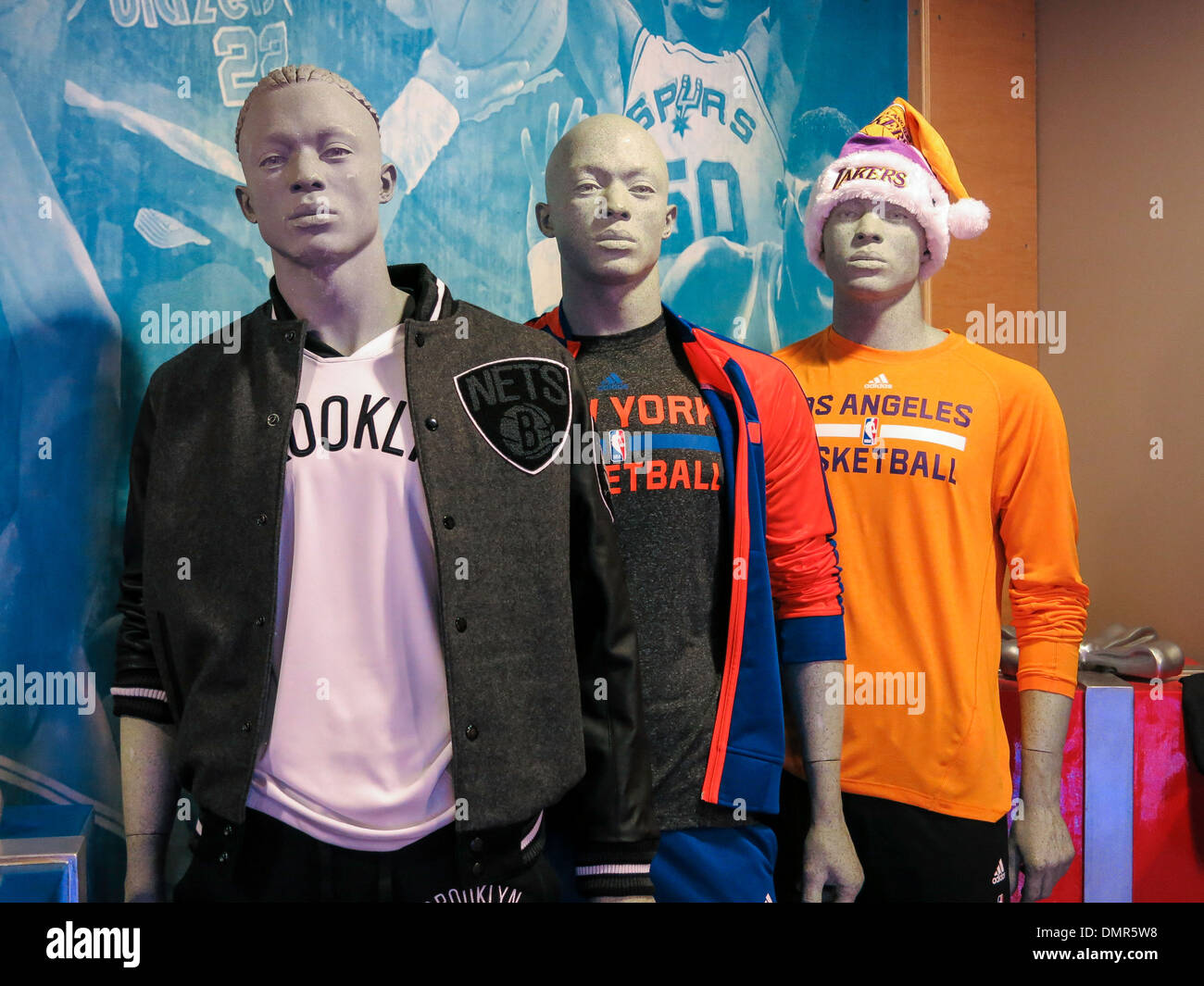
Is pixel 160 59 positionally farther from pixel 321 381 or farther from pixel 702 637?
pixel 702 637

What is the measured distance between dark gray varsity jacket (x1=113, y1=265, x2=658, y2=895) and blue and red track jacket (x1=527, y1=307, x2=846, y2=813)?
0.28 meters

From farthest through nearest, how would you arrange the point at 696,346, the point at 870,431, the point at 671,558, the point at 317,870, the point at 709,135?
the point at 709,135 → the point at 870,431 → the point at 696,346 → the point at 671,558 → the point at 317,870

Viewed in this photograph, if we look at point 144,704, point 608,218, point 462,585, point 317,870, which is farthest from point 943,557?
point 144,704

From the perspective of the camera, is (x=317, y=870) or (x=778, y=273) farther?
(x=778, y=273)

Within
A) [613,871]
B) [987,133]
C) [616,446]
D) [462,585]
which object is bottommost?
[613,871]

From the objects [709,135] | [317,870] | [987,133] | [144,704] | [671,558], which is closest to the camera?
[317,870]

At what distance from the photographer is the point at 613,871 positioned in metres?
1.46

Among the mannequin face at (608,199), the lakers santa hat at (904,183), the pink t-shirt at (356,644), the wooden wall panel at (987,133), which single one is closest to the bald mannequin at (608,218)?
the mannequin face at (608,199)

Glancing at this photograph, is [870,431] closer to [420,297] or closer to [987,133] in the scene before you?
[420,297]

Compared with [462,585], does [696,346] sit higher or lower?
higher

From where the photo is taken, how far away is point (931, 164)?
7.10 ft

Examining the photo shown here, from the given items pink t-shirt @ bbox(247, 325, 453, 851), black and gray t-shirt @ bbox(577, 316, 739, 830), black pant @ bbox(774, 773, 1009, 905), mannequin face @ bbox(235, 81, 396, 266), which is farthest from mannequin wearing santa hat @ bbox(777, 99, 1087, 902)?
mannequin face @ bbox(235, 81, 396, 266)

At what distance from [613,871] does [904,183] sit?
4.51 ft

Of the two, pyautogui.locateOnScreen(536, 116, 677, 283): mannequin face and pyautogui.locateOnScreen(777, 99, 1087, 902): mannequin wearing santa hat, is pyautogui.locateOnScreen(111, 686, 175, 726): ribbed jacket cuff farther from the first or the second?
pyautogui.locateOnScreen(777, 99, 1087, 902): mannequin wearing santa hat
